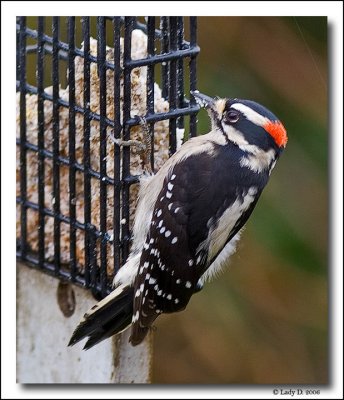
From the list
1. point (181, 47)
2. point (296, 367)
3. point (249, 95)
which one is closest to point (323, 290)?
point (296, 367)

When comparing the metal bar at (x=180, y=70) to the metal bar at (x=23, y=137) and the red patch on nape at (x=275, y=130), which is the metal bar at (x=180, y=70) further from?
the metal bar at (x=23, y=137)

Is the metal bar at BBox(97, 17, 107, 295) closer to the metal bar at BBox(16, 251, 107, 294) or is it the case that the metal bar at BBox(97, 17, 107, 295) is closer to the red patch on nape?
the metal bar at BBox(16, 251, 107, 294)

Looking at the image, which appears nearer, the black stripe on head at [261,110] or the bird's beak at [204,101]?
the black stripe on head at [261,110]

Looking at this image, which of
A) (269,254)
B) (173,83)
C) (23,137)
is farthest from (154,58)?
(269,254)

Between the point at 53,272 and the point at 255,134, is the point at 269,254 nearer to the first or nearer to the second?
the point at 53,272

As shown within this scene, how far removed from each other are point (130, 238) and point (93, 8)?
2.30 feet

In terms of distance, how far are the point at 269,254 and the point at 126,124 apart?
1.25 m

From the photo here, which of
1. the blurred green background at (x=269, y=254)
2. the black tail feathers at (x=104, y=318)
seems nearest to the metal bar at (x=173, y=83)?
the black tail feathers at (x=104, y=318)

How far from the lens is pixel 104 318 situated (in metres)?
4.35

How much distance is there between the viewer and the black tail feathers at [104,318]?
4344mm

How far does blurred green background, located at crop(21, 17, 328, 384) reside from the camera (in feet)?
16.8

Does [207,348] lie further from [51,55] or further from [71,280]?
[51,55]

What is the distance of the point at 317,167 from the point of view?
5.23m

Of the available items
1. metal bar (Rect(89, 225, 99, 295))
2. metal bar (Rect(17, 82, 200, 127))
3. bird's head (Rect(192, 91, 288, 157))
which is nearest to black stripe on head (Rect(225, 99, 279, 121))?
bird's head (Rect(192, 91, 288, 157))
